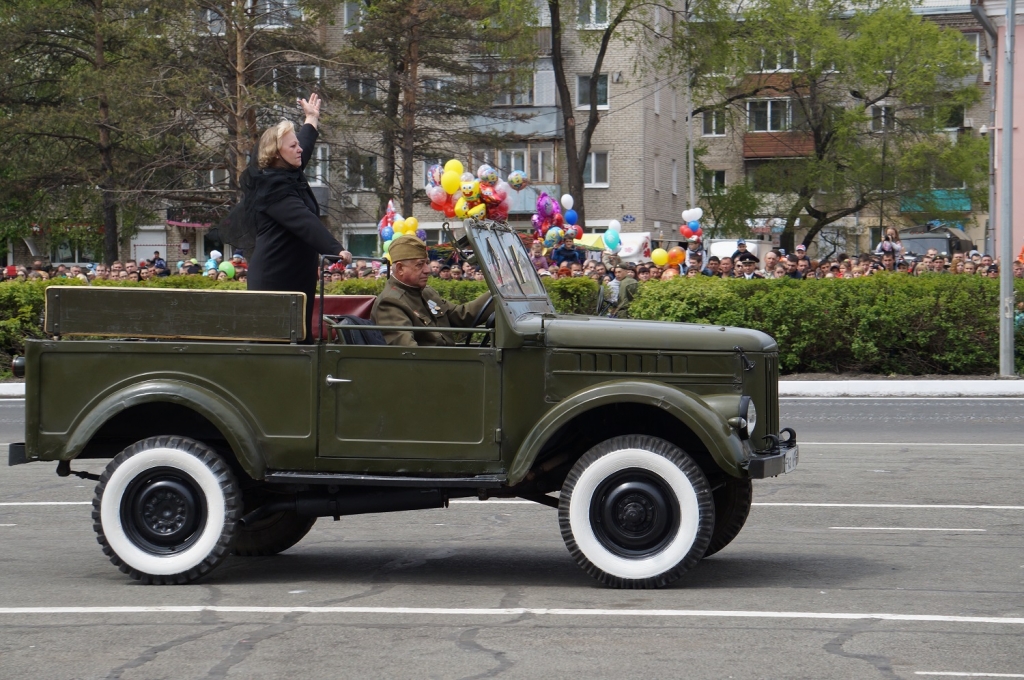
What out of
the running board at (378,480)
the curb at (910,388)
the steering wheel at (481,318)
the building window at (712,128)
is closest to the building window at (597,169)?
the building window at (712,128)

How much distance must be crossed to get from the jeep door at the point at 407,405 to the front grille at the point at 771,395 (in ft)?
4.68

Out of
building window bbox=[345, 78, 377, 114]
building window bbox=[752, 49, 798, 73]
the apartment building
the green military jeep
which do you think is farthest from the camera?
the apartment building

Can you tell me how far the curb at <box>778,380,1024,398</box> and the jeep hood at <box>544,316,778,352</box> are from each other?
1247cm

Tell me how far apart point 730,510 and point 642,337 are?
1270 millimetres

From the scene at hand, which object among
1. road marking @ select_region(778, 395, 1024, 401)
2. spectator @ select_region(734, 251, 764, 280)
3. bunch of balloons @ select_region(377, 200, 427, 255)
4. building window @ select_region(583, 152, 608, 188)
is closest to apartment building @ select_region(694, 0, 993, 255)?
building window @ select_region(583, 152, 608, 188)

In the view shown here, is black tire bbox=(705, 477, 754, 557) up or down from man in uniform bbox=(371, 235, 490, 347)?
down

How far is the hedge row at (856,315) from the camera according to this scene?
67.3 feet

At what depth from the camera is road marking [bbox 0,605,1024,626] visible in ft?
20.4

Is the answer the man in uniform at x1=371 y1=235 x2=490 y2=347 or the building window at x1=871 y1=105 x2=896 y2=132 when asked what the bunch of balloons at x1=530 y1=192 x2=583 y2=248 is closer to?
the man in uniform at x1=371 y1=235 x2=490 y2=347

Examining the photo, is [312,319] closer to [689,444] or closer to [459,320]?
[459,320]

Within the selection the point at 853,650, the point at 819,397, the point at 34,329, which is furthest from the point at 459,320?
the point at 34,329

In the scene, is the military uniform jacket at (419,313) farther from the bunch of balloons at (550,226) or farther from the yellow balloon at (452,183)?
the bunch of balloons at (550,226)

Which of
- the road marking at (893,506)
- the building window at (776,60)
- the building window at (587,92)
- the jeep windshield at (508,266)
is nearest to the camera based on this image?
the jeep windshield at (508,266)

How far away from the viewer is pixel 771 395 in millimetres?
7293
